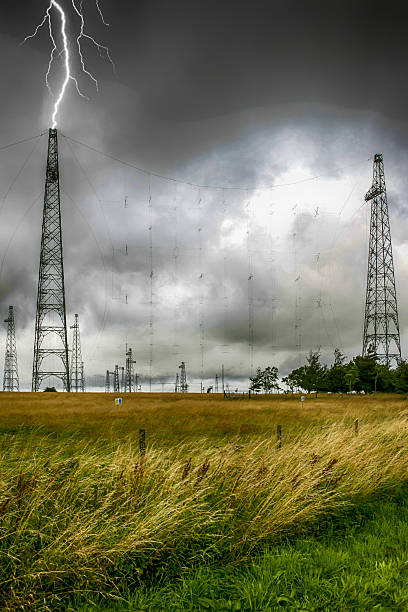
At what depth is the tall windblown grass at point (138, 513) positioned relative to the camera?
4465 mm

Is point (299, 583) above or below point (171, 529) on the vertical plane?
below

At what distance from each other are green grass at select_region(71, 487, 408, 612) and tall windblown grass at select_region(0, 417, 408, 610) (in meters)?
Answer: 0.24

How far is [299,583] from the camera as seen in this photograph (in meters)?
4.79

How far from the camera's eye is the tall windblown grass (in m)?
4.46

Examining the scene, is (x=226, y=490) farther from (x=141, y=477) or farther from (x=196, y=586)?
(x=196, y=586)

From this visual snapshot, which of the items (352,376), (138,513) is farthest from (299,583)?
(352,376)

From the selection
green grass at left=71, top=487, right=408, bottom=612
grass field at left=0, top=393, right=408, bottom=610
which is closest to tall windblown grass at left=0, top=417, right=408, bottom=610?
grass field at left=0, top=393, right=408, bottom=610

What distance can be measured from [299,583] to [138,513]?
187 cm

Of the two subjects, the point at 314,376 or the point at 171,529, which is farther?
the point at 314,376

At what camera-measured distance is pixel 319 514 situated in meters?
6.84

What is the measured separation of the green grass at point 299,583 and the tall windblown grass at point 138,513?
0.80 ft

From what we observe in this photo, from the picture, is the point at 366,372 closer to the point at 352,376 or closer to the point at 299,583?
the point at 352,376

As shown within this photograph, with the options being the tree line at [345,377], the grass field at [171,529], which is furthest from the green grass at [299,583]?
the tree line at [345,377]

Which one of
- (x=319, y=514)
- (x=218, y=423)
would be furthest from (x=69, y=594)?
(x=218, y=423)
